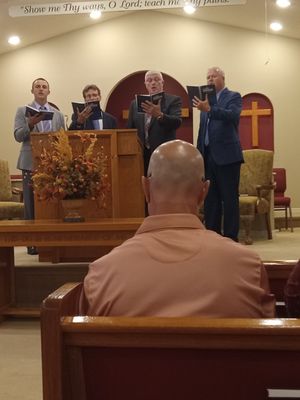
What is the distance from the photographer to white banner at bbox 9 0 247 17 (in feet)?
20.6

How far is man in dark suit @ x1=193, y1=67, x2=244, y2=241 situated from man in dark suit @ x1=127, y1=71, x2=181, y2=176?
256 mm

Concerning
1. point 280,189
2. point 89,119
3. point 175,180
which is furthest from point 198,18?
point 175,180

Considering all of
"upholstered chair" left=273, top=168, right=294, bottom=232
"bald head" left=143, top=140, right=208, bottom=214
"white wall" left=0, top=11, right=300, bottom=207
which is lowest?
"upholstered chair" left=273, top=168, right=294, bottom=232

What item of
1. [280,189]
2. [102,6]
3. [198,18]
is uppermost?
[198,18]

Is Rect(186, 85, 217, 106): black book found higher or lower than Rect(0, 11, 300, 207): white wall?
lower

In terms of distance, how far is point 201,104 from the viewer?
410 centimetres

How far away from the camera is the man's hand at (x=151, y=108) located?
4.28 metres

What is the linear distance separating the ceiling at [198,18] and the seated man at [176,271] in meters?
6.55

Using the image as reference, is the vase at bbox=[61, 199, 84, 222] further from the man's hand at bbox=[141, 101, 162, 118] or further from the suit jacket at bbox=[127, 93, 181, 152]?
the suit jacket at bbox=[127, 93, 181, 152]

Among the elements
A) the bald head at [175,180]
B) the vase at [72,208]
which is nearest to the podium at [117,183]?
the vase at [72,208]

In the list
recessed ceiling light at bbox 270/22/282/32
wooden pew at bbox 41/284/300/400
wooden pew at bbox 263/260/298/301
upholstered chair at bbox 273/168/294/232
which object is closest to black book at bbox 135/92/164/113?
wooden pew at bbox 263/260/298/301

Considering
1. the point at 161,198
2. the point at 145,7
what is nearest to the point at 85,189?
the point at 161,198

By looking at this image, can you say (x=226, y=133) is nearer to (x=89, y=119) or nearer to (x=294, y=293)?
(x=89, y=119)

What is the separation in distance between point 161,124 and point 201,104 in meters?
0.46
